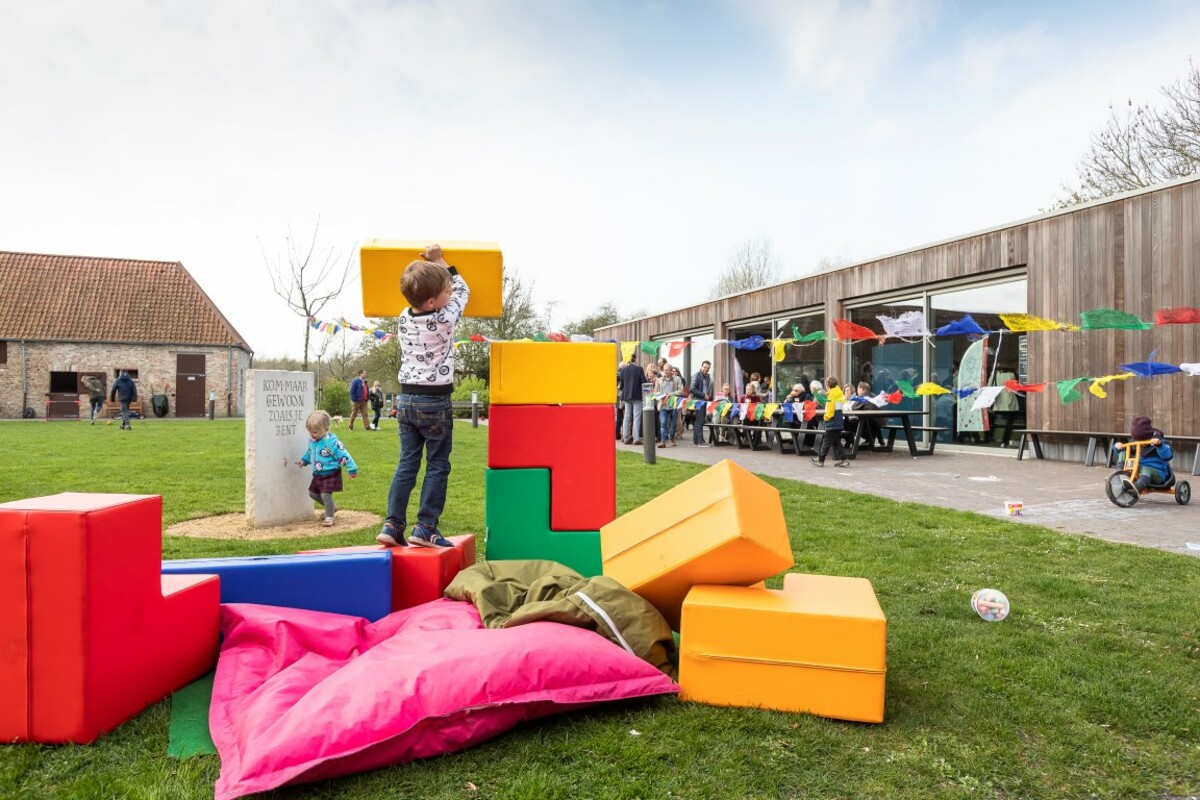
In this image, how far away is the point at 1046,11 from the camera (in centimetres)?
951

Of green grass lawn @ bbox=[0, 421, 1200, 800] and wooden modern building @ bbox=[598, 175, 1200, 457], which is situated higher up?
wooden modern building @ bbox=[598, 175, 1200, 457]

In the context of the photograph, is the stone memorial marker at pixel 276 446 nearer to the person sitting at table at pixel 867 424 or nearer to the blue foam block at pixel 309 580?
the blue foam block at pixel 309 580

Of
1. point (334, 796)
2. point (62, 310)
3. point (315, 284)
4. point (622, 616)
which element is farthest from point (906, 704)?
point (62, 310)

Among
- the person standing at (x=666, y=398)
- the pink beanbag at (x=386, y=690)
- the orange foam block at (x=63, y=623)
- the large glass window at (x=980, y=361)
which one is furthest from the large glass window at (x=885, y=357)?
the orange foam block at (x=63, y=623)

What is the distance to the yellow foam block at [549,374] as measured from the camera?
495cm

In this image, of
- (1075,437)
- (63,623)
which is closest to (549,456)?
(63,623)

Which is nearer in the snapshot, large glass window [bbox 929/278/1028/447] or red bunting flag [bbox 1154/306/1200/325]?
red bunting flag [bbox 1154/306/1200/325]

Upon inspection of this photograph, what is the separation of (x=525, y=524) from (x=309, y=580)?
1.52 meters

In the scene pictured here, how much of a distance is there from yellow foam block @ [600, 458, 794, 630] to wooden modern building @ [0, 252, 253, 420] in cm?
3689

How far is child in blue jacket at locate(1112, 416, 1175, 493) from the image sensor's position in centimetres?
785

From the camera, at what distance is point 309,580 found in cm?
379

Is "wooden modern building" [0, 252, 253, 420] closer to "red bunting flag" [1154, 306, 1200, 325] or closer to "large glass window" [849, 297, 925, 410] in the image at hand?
"large glass window" [849, 297, 925, 410]

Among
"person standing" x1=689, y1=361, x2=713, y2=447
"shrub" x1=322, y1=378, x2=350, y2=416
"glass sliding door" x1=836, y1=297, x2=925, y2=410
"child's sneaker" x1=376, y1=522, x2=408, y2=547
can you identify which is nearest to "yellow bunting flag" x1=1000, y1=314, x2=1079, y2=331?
"glass sliding door" x1=836, y1=297, x2=925, y2=410

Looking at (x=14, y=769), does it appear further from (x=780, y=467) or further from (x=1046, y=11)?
(x=1046, y=11)
